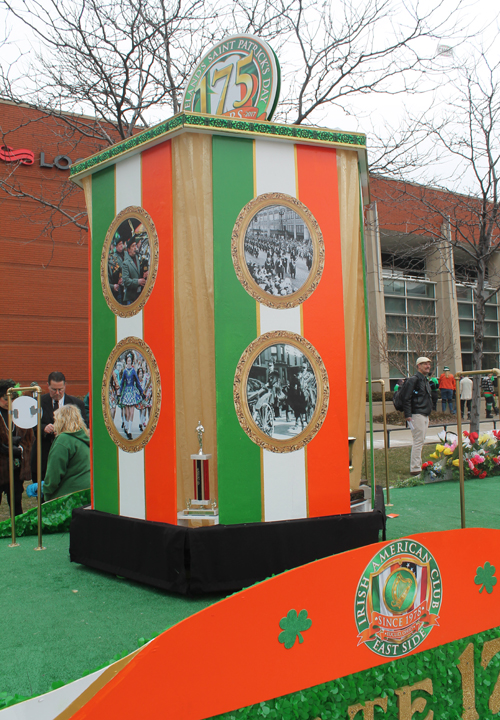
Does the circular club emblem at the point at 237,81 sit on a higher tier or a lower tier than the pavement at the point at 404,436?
higher

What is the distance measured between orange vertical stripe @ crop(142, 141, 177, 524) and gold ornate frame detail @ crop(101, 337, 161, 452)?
0.05m

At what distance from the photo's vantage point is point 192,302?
4.20 metres

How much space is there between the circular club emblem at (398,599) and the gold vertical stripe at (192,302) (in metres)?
1.86

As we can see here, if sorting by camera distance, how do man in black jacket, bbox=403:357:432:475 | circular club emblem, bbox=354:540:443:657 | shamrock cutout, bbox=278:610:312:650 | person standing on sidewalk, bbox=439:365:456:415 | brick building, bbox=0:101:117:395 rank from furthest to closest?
person standing on sidewalk, bbox=439:365:456:415 < brick building, bbox=0:101:117:395 < man in black jacket, bbox=403:357:432:475 < circular club emblem, bbox=354:540:443:657 < shamrock cutout, bbox=278:610:312:650

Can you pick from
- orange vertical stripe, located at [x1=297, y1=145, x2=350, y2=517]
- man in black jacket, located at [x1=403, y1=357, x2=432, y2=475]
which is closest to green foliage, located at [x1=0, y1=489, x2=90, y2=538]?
orange vertical stripe, located at [x1=297, y1=145, x2=350, y2=517]

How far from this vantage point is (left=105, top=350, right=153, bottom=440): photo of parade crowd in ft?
14.1

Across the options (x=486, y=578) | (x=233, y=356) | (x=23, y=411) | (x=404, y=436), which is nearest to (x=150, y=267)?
(x=233, y=356)

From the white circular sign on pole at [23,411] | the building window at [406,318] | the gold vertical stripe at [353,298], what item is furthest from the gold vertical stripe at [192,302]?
the building window at [406,318]

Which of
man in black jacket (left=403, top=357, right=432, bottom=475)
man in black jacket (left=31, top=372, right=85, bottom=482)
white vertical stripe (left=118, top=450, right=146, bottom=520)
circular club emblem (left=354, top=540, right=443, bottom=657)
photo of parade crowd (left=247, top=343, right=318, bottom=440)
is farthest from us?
man in black jacket (left=403, top=357, right=432, bottom=475)

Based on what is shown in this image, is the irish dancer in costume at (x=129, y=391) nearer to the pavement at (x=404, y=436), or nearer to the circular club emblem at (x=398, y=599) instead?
the circular club emblem at (x=398, y=599)

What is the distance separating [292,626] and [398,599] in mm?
565

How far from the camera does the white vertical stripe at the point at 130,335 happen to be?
4.30 m

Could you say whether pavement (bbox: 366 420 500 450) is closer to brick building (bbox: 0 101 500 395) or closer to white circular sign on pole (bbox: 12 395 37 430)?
brick building (bbox: 0 101 500 395)

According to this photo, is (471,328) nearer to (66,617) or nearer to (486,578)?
(486,578)
